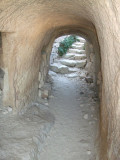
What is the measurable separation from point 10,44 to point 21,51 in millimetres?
328

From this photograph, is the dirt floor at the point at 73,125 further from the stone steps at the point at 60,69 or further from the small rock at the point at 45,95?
the stone steps at the point at 60,69

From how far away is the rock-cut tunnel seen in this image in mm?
1562

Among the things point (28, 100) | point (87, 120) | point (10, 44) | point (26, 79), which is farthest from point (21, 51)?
point (87, 120)

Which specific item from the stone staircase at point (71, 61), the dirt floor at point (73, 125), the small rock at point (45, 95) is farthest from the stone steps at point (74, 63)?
the small rock at point (45, 95)

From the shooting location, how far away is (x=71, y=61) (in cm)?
939

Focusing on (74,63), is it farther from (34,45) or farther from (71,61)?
(34,45)

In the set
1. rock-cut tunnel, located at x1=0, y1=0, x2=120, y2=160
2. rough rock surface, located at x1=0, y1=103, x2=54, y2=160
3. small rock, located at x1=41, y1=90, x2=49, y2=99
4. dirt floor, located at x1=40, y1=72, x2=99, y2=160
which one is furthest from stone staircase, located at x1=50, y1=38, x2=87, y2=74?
rough rock surface, located at x1=0, y1=103, x2=54, y2=160

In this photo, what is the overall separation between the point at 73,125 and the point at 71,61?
19.2 ft

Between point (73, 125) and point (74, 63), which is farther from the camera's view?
point (74, 63)

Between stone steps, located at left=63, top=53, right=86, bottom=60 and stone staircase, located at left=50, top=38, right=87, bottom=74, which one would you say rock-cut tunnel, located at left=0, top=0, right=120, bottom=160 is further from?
stone steps, located at left=63, top=53, right=86, bottom=60

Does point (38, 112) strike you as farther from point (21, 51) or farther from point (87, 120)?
point (21, 51)

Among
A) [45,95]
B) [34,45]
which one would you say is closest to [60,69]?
[45,95]

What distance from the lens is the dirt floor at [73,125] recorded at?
3031 millimetres

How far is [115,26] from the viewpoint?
134 centimetres
